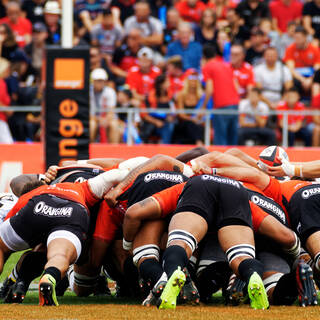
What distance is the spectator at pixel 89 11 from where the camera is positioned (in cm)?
1678

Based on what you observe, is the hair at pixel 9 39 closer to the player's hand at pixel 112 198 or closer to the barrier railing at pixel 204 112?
the barrier railing at pixel 204 112

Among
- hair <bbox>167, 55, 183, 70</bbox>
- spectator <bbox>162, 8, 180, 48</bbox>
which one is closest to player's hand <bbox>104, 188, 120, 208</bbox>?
hair <bbox>167, 55, 183, 70</bbox>

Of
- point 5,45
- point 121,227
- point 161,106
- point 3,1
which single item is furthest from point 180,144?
point 121,227

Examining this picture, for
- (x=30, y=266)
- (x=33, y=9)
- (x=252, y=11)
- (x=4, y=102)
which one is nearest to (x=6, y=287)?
(x=30, y=266)

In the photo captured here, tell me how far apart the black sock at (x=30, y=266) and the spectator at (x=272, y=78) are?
906 cm

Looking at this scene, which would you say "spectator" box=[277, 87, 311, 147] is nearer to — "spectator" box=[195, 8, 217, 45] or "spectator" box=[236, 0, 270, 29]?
"spectator" box=[195, 8, 217, 45]

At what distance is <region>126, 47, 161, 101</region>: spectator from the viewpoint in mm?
14992

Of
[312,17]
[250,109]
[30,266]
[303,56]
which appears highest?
[312,17]

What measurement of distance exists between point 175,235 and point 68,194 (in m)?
1.13

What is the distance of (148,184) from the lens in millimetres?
6629

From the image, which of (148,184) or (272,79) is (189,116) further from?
(148,184)

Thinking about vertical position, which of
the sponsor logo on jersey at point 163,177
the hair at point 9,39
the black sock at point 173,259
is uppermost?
the hair at point 9,39

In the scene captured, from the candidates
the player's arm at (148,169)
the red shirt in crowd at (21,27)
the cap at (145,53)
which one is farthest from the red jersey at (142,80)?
the player's arm at (148,169)

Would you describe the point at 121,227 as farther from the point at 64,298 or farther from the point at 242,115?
the point at 242,115
